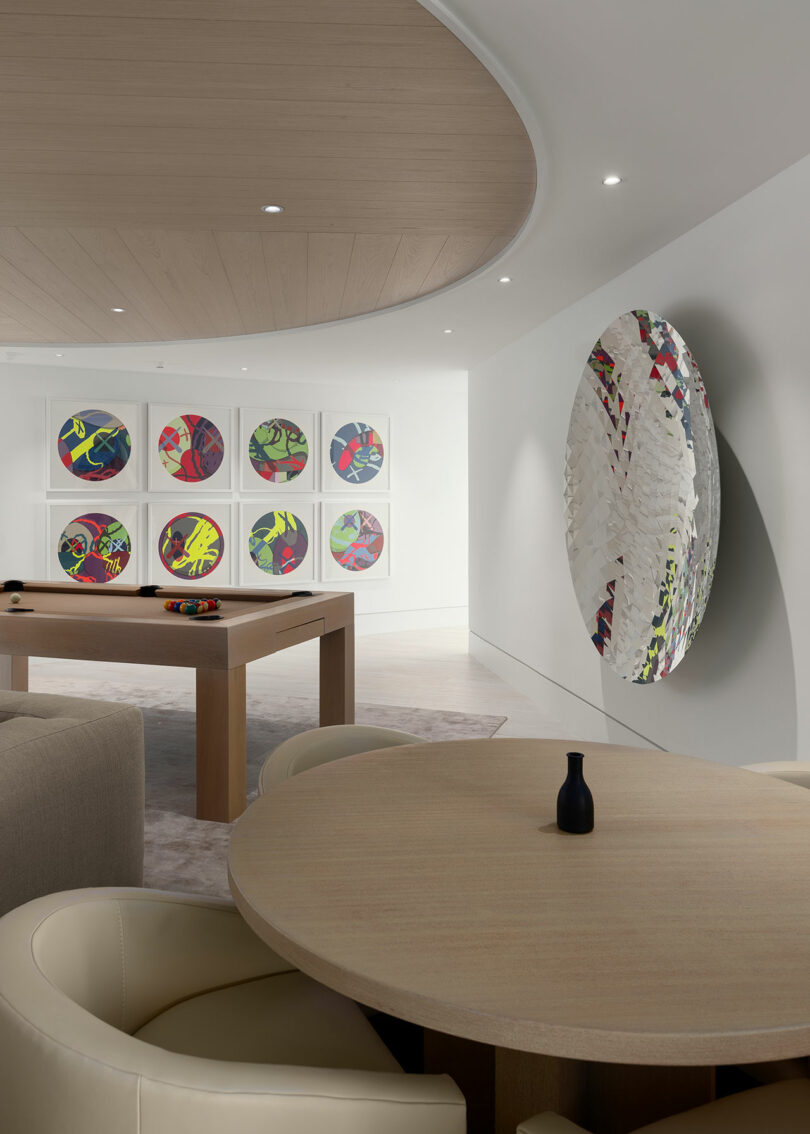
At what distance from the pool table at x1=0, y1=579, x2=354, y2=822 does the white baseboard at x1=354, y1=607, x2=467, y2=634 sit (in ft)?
13.7

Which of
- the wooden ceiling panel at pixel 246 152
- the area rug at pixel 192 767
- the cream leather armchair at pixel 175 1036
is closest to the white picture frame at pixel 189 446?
the wooden ceiling panel at pixel 246 152

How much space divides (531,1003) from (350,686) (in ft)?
12.4

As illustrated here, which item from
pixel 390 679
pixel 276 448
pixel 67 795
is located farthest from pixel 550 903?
pixel 276 448

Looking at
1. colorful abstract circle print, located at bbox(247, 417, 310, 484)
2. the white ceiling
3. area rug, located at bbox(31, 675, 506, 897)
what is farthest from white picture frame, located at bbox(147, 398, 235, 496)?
the white ceiling

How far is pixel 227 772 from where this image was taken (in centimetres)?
346

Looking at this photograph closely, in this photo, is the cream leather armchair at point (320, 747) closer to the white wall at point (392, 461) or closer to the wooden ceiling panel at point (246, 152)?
the wooden ceiling panel at point (246, 152)

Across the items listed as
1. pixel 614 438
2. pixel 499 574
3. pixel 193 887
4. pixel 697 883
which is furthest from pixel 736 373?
pixel 499 574

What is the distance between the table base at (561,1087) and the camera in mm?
1295

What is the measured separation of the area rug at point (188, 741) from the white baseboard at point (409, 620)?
112 inches

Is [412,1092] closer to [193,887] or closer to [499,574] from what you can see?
[193,887]

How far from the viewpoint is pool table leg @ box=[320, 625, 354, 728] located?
4633mm

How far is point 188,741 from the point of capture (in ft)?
15.4

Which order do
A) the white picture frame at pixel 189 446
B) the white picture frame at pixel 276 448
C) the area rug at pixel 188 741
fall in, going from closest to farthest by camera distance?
the area rug at pixel 188 741, the white picture frame at pixel 189 446, the white picture frame at pixel 276 448

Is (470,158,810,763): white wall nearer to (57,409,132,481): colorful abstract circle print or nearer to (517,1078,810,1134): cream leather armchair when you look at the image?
(517,1078,810,1134): cream leather armchair
